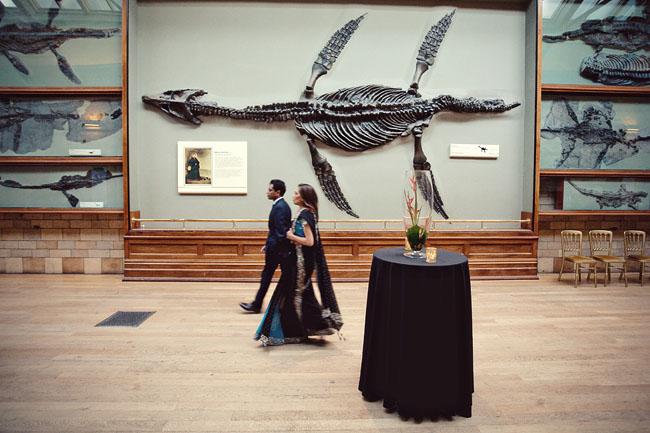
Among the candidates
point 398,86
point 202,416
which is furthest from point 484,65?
point 202,416

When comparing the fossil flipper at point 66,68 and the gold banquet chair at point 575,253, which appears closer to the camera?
the gold banquet chair at point 575,253

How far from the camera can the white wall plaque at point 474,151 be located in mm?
6195

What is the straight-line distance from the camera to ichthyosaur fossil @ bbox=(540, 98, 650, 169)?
6219 mm

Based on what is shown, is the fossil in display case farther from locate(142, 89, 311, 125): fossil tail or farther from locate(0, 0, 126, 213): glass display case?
locate(0, 0, 126, 213): glass display case

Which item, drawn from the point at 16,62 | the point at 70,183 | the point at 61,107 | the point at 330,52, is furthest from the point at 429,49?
the point at 16,62

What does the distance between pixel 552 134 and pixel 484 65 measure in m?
1.44

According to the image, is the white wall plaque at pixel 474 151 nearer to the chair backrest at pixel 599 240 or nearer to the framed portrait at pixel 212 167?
the chair backrest at pixel 599 240

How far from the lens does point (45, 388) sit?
277 cm

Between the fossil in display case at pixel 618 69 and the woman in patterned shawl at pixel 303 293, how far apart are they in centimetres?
528

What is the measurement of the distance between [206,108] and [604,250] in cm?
632

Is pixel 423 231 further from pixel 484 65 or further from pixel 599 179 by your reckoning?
pixel 599 179

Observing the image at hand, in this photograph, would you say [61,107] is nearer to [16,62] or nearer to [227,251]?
[16,62]

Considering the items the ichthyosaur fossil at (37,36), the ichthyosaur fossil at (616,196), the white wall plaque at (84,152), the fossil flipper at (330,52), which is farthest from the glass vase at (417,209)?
the ichthyosaur fossil at (37,36)

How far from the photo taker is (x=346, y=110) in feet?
19.7
